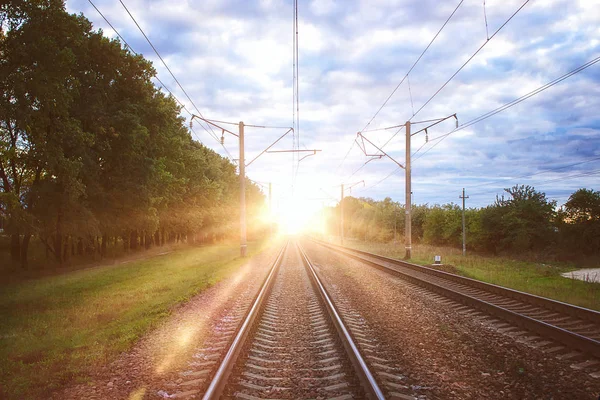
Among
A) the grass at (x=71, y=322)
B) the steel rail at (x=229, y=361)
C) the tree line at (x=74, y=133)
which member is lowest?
the grass at (x=71, y=322)

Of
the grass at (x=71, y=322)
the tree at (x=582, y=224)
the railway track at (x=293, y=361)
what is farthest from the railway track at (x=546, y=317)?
the tree at (x=582, y=224)

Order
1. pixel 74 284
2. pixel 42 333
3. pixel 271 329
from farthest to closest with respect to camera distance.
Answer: pixel 74 284 < pixel 42 333 < pixel 271 329

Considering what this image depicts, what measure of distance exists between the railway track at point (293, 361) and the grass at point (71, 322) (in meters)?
2.40

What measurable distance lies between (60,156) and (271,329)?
17.6 meters

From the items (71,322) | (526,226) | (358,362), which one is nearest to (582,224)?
(526,226)

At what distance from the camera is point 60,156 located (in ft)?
68.4

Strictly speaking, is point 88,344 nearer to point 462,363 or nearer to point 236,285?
point 462,363

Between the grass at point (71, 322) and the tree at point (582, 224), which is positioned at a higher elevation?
the tree at point (582, 224)

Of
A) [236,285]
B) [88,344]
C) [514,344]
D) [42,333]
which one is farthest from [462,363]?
[236,285]

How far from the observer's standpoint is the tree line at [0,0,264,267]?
18969 mm

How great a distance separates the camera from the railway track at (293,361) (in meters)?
5.19

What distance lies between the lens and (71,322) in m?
10.9

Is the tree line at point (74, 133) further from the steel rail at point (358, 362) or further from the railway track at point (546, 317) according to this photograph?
the railway track at point (546, 317)

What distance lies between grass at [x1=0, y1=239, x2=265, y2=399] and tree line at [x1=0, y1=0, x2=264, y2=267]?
5.58 meters
